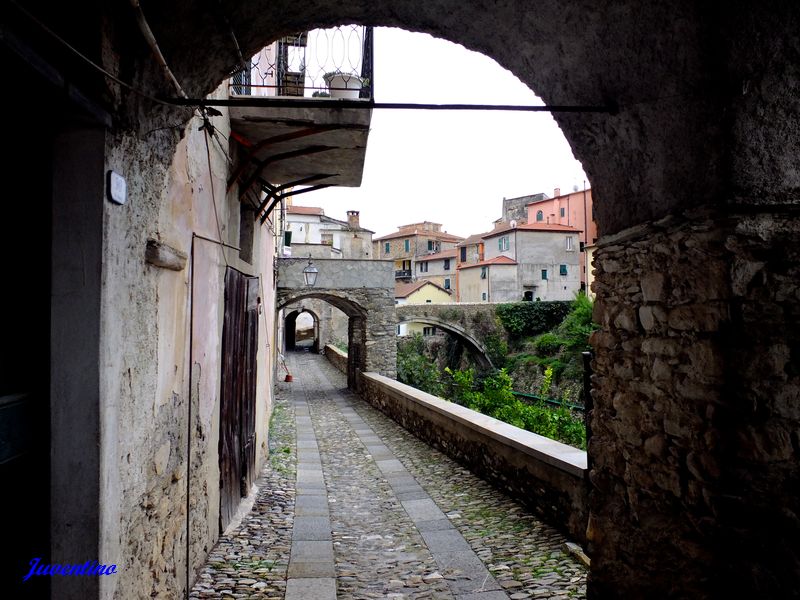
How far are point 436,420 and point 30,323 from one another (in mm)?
6538

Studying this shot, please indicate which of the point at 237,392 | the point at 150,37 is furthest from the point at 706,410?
the point at 237,392

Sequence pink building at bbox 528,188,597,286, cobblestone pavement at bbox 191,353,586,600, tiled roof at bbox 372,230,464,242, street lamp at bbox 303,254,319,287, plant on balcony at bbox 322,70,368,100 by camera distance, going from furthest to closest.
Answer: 1. tiled roof at bbox 372,230,464,242
2. pink building at bbox 528,188,597,286
3. street lamp at bbox 303,254,319,287
4. plant on balcony at bbox 322,70,368,100
5. cobblestone pavement at bbox 191,353,586,600

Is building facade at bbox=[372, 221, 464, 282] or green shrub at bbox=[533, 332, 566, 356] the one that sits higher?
building facade at bbox=[372, 221, 464, 282]

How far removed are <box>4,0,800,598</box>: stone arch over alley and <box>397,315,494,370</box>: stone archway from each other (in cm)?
2471

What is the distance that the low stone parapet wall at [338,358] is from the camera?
20.2m

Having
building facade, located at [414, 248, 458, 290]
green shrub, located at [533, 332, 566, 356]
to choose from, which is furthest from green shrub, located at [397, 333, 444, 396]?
building facade, located at [414, 248, 458, 290]

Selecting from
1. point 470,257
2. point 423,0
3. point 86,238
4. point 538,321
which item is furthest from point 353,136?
point 470,257

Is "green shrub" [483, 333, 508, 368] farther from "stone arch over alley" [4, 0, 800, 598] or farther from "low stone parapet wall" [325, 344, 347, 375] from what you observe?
Answer: "stone arch over alley" [4, 0, 800, 598]

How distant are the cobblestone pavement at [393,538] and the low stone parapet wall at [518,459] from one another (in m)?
0.15

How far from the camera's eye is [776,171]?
2258 millimetres

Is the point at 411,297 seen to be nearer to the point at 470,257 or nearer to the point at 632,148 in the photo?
the point at 470,257

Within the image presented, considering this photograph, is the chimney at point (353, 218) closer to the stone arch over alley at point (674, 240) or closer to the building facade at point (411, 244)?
the building facade at point (411, 244)

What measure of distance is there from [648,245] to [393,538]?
3.45 meters

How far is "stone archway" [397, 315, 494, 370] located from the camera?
2811 centimetres
